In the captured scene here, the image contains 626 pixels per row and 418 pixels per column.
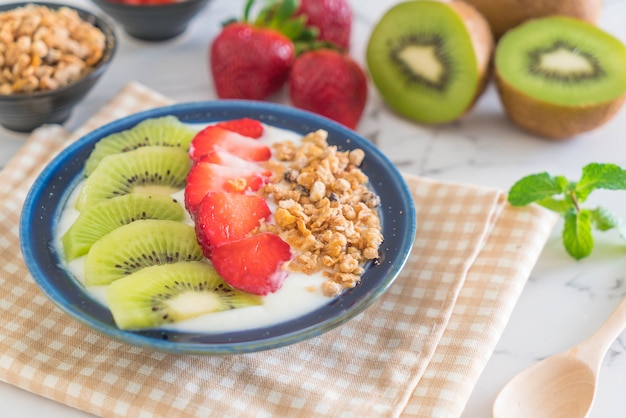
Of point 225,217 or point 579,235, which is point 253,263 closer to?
point 225,217

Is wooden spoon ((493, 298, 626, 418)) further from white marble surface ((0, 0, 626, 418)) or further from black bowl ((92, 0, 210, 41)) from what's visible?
black bowl ((92, 0, 210, 41))

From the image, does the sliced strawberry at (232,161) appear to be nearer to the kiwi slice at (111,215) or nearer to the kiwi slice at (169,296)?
the kiwi slice at (111,215)

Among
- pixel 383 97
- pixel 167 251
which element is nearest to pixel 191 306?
pixel 167 251

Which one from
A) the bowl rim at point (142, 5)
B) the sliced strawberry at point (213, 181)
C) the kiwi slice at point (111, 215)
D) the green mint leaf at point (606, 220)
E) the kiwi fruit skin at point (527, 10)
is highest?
the kiwi fruit skin at point (527, 10)

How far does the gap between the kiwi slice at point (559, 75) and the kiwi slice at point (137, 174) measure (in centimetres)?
74

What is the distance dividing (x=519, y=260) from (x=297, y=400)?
48 cm

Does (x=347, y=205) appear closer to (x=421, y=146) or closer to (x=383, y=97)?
(x=421, y=146)

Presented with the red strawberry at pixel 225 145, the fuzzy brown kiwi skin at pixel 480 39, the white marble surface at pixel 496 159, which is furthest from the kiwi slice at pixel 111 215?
the fuzzy brown kiwi skin at pixel 480 39

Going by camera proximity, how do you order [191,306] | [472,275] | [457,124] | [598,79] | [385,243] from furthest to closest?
[457,124]
[598,79]
[472,275]
[385,243]
[191,306]

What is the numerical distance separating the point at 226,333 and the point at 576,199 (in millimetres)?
743

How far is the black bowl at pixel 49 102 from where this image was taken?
5.14ft

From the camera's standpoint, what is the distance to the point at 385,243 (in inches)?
49.2

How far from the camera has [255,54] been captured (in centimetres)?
174

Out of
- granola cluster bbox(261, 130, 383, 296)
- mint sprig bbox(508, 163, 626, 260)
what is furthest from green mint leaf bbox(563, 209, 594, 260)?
granola cluster bbox(261, 130, 383, 296)
